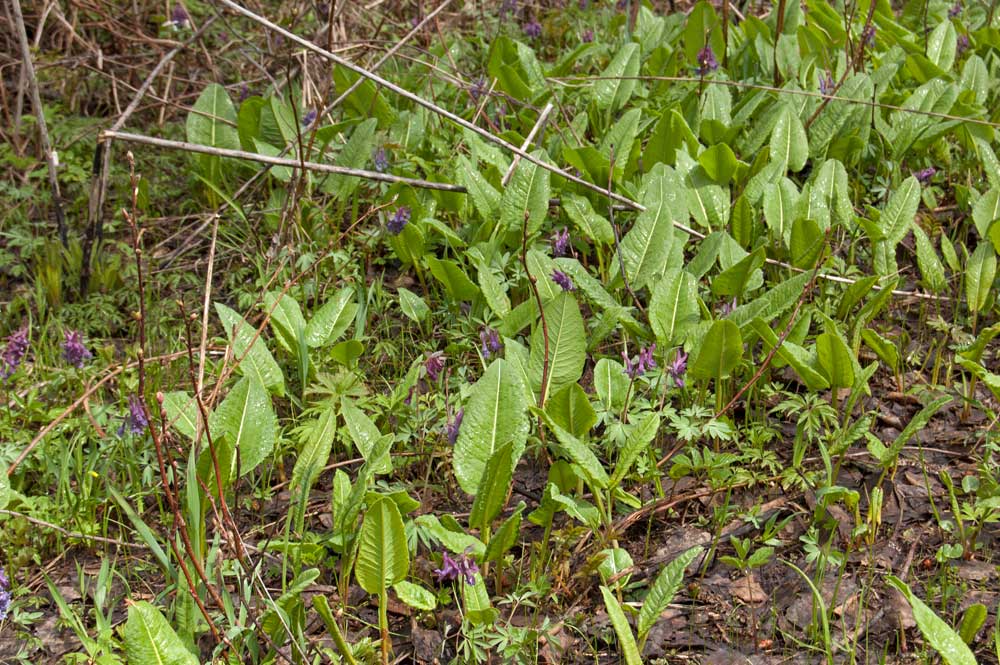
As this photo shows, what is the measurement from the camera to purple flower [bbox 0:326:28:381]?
2832mm

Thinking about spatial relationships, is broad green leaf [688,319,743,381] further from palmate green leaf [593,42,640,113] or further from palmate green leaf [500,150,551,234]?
palmate green leaf [593,42,640,113]

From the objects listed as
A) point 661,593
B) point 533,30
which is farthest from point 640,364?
point 533,30

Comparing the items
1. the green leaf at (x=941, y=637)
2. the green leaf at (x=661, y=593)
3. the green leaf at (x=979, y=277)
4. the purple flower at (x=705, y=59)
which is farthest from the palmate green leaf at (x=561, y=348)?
the purple flower at (x=705, y=59)

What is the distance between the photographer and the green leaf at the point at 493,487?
2.15m

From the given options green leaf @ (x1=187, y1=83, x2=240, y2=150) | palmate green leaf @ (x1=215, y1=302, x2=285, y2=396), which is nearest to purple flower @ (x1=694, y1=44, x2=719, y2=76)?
green leaf @ (x1=187, y1=83, x2=240, y2=150)

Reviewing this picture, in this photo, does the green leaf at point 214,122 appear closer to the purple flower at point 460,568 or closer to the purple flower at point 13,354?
the purple flower at point 13,354

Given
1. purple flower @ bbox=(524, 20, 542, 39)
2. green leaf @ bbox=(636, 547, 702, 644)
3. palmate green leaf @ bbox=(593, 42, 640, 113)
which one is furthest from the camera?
purple flower @ bbox=(524, 20, 542, 39)

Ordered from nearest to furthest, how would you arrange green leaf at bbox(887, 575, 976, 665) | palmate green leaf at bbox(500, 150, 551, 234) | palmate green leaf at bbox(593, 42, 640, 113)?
green leaf at bbox(887, 575, 976, 665) → palmate green leaf at bbox(500, 150, 551, 234) → palmate green leaf at bbox(593, 42, 640, 113)

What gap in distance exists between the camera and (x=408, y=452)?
2.54 m

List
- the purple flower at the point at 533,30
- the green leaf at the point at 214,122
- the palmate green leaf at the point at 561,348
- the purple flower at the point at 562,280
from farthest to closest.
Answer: the purple flower at the point at 533,30 < the green leaf at the point at 214,122 < the purple flower at the point at 562,280 < the palmate green leaf at the point at 561,348

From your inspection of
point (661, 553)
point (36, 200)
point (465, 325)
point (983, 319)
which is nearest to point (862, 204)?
point (983, 319)

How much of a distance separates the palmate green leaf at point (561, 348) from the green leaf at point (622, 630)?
2.29 ft

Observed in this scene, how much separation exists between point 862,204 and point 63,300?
2.71 metres

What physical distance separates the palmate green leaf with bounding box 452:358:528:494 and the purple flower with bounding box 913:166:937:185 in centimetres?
184
